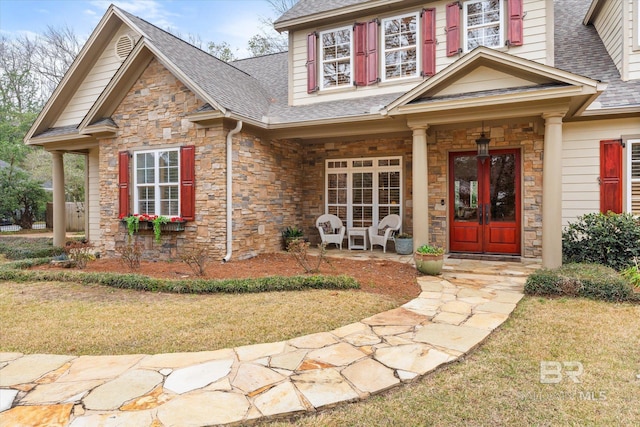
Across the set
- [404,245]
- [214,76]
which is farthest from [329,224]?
[214,76]

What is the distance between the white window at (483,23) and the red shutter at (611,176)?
110 inches

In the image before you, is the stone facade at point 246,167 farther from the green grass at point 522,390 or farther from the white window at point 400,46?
the green grass at point 522,390

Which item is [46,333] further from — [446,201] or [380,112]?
[446,201]

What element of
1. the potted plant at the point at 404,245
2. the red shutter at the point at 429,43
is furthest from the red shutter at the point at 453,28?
the potted plant at the point at 404,245

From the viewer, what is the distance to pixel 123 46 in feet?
31.3

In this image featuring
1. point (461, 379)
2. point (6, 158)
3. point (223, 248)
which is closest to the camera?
point (461, 379)

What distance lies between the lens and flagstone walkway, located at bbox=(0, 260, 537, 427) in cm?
224

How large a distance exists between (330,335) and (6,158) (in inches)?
766

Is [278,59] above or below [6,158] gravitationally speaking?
above

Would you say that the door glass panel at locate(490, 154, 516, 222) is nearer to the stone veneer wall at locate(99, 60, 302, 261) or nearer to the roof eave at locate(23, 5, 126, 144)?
the stone veneer wall at locate(99, 60, 302, 261)

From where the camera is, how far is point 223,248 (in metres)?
7.29

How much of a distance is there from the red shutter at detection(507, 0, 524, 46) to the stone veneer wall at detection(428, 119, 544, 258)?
1.59m

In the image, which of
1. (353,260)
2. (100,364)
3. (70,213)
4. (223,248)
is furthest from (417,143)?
(70,213)

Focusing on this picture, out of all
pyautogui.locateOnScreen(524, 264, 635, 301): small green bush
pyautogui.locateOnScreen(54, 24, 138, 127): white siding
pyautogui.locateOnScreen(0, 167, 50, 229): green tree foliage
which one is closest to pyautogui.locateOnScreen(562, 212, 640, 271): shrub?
pyautogui.locateOnScreen(524, 264, 635, 301): small green bush
